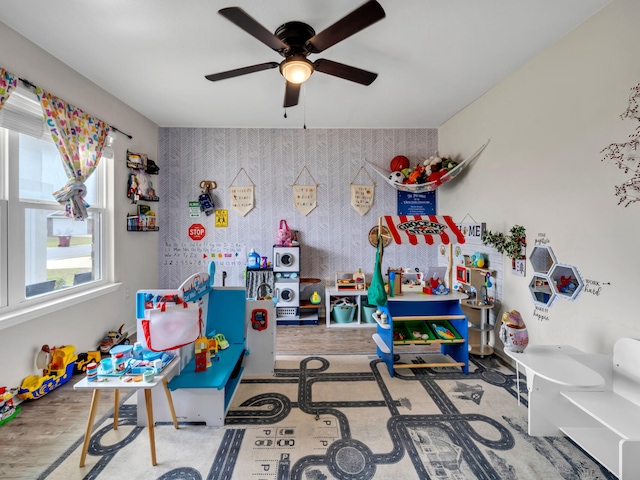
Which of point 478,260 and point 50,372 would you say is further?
point 478,260

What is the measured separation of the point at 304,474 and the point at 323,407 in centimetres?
58

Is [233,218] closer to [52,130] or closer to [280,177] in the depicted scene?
[280,177]

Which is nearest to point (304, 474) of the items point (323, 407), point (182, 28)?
point (323, 407)

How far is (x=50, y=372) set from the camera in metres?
2.39

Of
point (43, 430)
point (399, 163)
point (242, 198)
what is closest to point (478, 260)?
point (399, 163)

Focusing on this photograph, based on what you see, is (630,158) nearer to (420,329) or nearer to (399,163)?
(420,329)

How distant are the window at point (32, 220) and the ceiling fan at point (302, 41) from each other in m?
1.58

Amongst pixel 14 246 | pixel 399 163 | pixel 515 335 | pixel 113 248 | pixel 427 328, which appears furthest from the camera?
pixel 399 163

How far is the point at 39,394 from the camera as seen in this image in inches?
88.0

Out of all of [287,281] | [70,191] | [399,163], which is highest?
[399,163]

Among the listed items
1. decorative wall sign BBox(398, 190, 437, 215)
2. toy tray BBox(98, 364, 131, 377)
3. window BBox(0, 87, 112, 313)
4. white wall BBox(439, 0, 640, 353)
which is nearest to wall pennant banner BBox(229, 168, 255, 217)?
window BBox(0, 87, 112, 313)

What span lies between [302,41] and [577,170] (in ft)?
7.25

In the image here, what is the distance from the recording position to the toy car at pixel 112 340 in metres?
2.98

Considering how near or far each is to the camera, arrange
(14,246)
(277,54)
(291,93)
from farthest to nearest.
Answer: (277,54) → (291,93) → (14,246)
